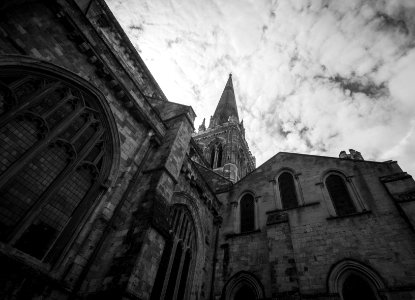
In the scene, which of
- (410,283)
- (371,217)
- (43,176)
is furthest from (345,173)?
(43,176)

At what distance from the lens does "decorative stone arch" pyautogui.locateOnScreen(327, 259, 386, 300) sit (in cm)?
746

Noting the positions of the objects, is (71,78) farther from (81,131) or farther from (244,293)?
(244,293)

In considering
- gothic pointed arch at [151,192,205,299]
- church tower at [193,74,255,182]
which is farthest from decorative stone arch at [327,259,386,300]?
church tower at [193,74,255,182]

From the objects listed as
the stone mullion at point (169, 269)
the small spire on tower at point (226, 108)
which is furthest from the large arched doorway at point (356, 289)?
the small spire on tower at point (226, 108)

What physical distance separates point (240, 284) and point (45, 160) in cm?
781

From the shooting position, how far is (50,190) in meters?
5.23

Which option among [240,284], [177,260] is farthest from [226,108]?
[177,260]

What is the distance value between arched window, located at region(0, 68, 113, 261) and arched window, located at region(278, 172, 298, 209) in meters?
7.90

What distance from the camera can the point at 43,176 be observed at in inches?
206

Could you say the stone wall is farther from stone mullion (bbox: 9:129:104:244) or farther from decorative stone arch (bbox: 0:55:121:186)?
stone mullion (bbox: 9:129:104:244)

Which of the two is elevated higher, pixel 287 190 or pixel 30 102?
pixel 287 190

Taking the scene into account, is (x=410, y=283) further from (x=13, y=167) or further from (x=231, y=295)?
(x=13, y=167)

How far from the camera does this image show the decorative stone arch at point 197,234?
8938 mm

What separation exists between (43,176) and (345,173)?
11.0m
